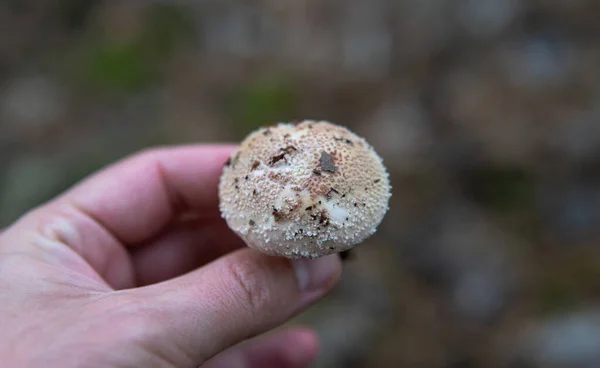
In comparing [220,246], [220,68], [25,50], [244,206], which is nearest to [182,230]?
[220,246]

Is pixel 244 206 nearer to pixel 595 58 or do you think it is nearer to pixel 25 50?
pixel 595 58

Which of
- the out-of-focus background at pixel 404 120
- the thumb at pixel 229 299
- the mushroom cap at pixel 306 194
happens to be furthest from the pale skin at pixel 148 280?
the out-of-focus background at pixel 404 120

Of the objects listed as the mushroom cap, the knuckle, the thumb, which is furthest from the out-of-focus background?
the mushroom cap

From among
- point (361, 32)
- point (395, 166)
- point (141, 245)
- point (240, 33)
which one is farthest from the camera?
point (240, 33)

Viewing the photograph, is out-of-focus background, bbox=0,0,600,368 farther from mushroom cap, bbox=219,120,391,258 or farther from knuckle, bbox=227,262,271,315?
mushroom cap, bbox=219,120,391,258

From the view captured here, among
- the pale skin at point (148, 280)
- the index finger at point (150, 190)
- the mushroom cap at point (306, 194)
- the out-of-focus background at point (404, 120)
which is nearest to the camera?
the pale skin at point (148, 280)

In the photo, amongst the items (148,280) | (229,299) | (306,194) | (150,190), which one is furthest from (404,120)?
(229,299)

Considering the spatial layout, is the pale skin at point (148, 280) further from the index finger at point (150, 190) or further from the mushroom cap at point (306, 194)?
the mushroom cap at point (306, 194)
